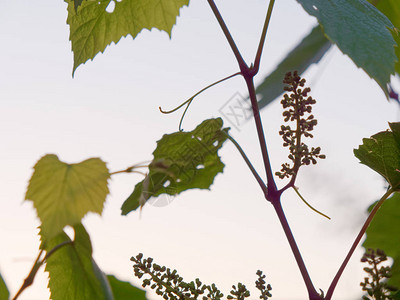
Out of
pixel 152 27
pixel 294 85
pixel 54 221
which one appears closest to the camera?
pixel 54 221

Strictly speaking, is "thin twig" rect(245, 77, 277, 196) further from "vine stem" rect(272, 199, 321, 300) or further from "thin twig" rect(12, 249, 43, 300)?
"thin twig" rect(12, 249, 43, 300)

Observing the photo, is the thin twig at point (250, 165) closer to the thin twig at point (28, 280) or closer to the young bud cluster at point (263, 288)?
the young bud cluster at point (263, 288)

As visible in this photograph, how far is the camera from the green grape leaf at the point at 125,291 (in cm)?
64

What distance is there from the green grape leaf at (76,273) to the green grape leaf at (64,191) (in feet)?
0.16

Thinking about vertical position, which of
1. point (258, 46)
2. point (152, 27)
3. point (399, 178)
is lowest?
point (399, 178)

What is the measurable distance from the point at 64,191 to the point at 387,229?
53cm

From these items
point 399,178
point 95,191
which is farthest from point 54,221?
point 399,178

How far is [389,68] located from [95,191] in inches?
9.3

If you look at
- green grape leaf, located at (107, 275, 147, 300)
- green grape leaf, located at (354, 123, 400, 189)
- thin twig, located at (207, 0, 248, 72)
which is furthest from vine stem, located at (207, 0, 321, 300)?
green grape leaf, located at (107, 275, 147, 300)

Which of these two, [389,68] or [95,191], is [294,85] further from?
[95,191]

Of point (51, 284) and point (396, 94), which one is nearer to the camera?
point (51, 284)

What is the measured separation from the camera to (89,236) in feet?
1.31

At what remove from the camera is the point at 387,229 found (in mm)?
727

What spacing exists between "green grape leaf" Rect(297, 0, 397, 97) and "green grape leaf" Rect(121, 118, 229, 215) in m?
0.15
